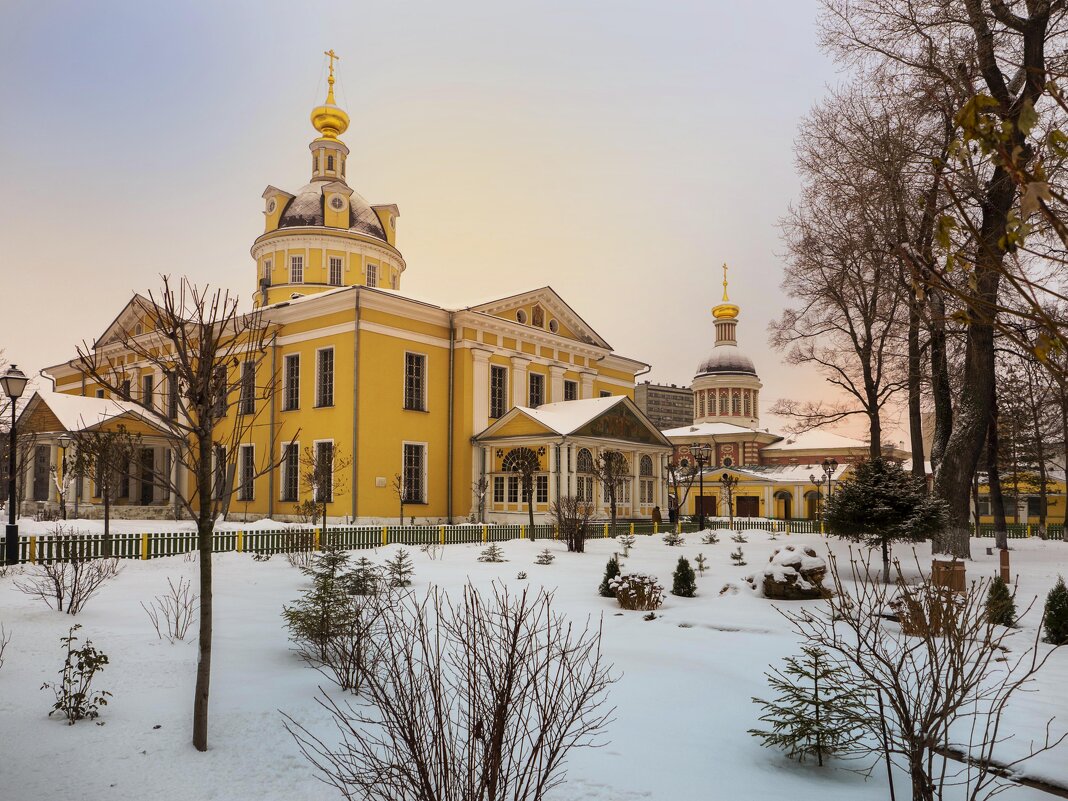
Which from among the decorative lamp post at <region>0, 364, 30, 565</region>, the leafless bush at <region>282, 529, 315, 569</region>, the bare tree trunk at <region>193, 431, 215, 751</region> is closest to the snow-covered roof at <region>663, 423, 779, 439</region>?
the leafless bush at <region>282, 529, 315, 569</region>

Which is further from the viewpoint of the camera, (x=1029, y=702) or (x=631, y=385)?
(x=631, y=385)

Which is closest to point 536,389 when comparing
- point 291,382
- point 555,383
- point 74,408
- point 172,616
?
point 555,383

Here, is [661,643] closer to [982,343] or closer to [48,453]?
[982,343]

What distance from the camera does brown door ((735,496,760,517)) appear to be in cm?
A: 5641

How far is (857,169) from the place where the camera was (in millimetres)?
20422

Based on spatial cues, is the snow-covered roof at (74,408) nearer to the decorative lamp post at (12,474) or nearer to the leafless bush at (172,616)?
the decorative lamp post at (12,474)

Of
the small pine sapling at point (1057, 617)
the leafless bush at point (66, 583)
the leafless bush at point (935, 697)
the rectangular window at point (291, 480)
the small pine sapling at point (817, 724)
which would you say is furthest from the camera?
the rectangular window at point (291, 480)

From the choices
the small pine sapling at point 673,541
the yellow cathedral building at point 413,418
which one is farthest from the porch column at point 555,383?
the small pine sapling at point 673,541

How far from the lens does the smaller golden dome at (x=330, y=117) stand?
41.2 m

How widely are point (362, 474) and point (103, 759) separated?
22.5m

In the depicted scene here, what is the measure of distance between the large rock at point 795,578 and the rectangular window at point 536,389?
21.7 metres

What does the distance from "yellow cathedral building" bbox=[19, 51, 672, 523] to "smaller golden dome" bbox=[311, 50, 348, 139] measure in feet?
31.6

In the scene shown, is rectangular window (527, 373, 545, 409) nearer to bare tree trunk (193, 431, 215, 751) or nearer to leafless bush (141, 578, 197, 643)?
leafless bush (141, 578, 197, 643)

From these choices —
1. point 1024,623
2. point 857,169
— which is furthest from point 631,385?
point 1024,623
